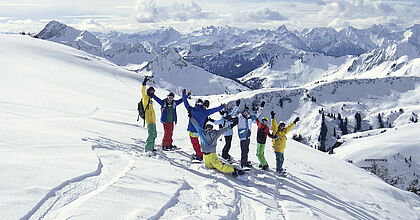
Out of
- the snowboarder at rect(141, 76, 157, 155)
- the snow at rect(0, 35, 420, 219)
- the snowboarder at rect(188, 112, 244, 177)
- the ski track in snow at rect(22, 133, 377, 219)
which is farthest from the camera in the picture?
the snowboarder at rect(141, 76, 157, 155)

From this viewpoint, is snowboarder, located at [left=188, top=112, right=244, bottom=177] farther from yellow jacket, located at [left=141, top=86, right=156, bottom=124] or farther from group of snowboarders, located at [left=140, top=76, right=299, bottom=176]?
yellow jacket, located at [left=141, top=86, right=156, bottom=124]

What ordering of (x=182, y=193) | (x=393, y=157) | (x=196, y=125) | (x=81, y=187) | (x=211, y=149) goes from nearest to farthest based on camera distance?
1. (x=81, y=187)
2. (x=182, y=193)
3. (x=211, y=149)
4. (x=196, y=125)
5. (x=393, y=157)

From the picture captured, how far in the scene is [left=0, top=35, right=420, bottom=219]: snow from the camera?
7855 mm

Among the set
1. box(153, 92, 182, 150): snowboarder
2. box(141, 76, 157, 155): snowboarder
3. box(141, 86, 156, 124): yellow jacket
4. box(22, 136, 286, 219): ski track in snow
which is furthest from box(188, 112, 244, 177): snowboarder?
box(153, 92, 182, 150): snowboarder

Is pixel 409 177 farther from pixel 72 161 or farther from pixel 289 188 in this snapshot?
pixel 72 161

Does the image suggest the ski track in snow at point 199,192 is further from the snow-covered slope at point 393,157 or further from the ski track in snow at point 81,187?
the snow-covered slope at point 393,157

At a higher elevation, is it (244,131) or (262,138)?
(244,131)

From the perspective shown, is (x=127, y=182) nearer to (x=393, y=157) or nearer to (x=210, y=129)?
(x=210, y=129)

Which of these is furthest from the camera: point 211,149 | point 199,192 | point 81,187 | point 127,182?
point 211,149

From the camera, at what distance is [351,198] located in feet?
49.7

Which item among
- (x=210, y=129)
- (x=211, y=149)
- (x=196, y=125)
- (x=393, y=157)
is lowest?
(x=393, y=157)

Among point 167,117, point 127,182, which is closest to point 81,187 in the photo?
point 127,182

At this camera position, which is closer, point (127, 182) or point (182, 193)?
point (127, 182)

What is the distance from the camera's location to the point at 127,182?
9.54 meters
